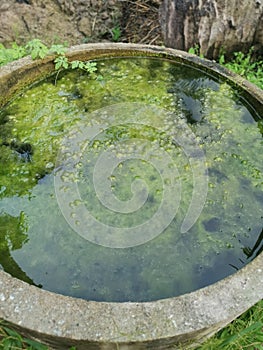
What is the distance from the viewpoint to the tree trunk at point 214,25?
258 cm

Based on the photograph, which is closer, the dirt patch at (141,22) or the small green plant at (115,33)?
the small green plant at (115,33)

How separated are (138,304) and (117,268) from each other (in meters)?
0.30

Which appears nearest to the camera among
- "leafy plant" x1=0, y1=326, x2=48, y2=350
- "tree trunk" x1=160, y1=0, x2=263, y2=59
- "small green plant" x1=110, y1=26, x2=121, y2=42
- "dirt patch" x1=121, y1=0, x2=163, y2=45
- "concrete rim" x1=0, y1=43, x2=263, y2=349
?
"concrete rim" x1=0, y1=43, x2=263, y2=349

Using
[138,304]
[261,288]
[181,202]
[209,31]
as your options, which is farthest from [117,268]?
[209,31]

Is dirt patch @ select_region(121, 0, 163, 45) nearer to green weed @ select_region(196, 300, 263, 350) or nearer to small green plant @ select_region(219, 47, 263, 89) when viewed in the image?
small green plant @ select_region(219, 47, 263, 89)

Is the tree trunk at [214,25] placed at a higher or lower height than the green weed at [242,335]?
higher

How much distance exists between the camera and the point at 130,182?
1.80 metres

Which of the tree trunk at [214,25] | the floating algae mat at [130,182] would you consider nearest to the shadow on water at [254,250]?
the floating algae mat at [130,182]

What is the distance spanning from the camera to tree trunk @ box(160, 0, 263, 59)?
8.47 feet

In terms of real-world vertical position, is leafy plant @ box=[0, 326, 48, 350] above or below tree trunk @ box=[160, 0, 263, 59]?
below

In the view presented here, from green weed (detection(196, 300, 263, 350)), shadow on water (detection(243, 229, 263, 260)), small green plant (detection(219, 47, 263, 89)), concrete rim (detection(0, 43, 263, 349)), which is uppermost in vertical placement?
small green plant (detection(219, 47, 263, 89))

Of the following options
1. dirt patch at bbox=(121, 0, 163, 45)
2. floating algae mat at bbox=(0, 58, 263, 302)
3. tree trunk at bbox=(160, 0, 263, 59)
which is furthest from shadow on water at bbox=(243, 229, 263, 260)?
dirt patch at bbox=(121, 0, 163, 45)

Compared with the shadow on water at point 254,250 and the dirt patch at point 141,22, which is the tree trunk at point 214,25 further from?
the shadow on water at point 254,250

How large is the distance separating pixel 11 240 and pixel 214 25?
1961 millimetres
